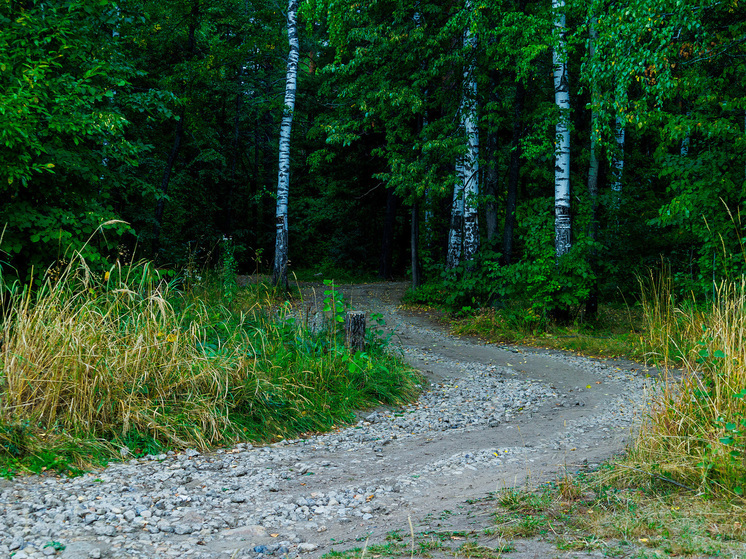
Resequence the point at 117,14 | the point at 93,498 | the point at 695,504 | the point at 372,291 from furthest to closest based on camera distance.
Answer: the point at 372,291
the point at 117,14
the point at 93,498
the point at 695,504

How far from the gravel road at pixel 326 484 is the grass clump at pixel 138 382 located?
28 cm

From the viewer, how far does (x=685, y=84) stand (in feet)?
29.0

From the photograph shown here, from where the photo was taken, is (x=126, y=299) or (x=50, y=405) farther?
(x=126, y=299)

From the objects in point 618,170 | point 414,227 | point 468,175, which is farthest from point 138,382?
point 618,170

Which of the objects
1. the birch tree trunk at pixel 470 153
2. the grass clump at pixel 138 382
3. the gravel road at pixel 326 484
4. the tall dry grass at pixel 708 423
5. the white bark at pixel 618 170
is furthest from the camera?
the white bark at pixel 618 170

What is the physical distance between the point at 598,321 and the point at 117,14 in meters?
9.80

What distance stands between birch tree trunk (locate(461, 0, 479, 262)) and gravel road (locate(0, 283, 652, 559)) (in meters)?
6.42

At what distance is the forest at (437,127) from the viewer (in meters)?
6.65

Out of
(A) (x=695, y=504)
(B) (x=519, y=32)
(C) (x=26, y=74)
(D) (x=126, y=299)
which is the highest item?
(B) (x=519, y=32)

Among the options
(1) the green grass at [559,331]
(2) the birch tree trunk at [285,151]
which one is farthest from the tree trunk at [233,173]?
(1) the green grass at [559,331]

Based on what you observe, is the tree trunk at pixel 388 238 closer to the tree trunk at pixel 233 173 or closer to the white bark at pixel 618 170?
the tree trunk at pixel 233 173

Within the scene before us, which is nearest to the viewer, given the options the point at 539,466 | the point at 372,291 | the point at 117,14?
the point at 539,466

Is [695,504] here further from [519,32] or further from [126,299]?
[519,32]

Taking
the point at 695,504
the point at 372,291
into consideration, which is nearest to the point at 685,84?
the point at 695,504
